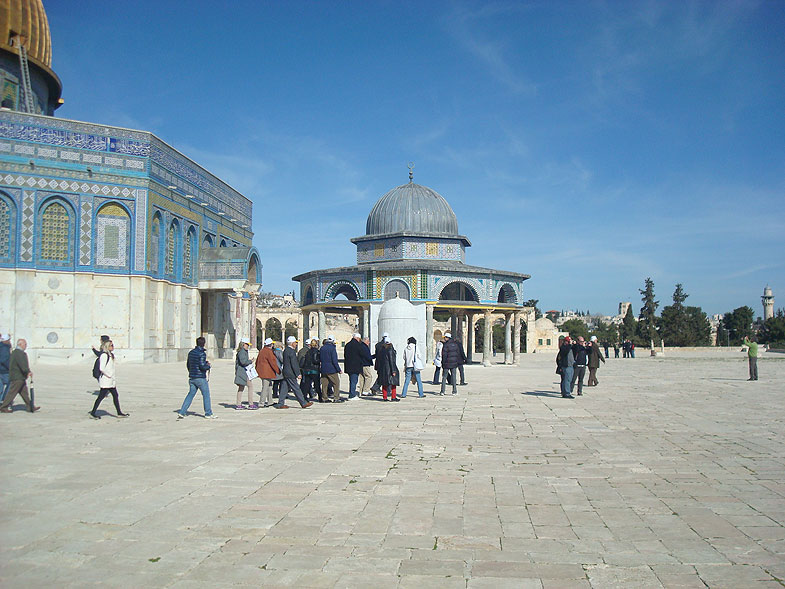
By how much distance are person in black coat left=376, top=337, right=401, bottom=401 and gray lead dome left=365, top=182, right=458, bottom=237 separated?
2041cm

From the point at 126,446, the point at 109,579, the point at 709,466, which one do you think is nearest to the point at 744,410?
the point at 709,466

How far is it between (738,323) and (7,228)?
A: 8507 centimetres

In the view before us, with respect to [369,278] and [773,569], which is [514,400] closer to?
[773,569]

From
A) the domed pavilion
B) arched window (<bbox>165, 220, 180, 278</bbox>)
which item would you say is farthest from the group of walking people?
arched window (<bbox>165, 220, 180, 278</bbox>)

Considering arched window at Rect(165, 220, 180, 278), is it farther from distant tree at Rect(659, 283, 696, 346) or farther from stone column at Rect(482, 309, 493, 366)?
distant tree at Rect(659, 283, 696, 346)

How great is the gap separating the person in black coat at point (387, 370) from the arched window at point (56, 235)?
16.5 metres

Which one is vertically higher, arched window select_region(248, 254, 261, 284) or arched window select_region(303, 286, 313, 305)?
arched window select_region(248, 254, 261, 284)

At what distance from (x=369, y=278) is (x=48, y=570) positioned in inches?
1144

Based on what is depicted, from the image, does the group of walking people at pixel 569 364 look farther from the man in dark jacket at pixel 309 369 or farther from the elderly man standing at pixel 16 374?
the elderly man standing at pixel 16 374

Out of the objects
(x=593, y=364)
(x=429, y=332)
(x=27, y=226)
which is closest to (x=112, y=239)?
(x=27, y=226)

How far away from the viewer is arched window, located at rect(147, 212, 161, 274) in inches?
1122

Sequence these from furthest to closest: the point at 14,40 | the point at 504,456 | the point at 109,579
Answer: the point at 14,40 → the point at 504,456 → the point at 109,579

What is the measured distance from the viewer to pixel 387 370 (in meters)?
15.1

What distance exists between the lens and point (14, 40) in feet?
97.9
